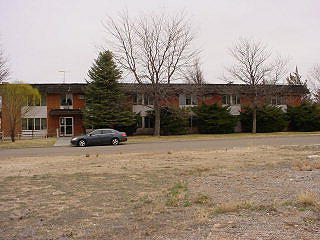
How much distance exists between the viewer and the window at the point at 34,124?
4200 cm

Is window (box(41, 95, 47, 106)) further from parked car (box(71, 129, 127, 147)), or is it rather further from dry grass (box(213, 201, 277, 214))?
dry grass (box(213, 201, 277, 214))

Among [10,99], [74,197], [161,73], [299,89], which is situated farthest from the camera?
[299,89]

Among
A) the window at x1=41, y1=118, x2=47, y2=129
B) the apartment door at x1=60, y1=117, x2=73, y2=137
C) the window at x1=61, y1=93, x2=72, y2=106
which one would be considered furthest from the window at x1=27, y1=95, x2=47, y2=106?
the apartment door at x1=60, y1=117, x2=73, y2=137

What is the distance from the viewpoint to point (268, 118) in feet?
146

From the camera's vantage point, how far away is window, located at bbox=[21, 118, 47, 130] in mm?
42000

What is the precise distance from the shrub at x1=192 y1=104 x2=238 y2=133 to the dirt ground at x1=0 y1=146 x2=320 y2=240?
1224 inches

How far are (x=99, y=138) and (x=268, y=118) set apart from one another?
2512cm

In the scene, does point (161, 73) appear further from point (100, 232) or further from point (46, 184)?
Result: point (100, 232)

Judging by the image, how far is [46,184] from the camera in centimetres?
945

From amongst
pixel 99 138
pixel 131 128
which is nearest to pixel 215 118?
pixel 131 128

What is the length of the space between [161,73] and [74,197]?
101 ft

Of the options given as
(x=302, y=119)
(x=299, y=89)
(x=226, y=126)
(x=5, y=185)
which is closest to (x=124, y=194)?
(x=5, y=185)

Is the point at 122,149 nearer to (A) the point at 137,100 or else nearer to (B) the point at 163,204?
(B) the point at 163,204

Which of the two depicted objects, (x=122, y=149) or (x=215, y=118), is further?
(x=215, y=118)
